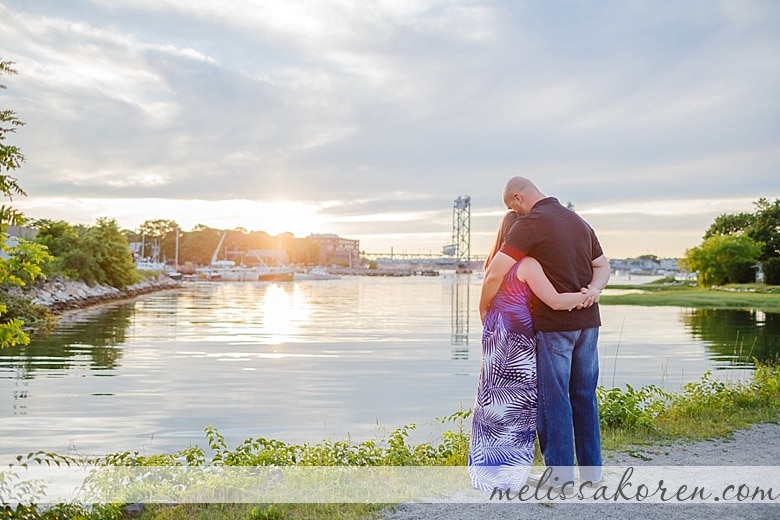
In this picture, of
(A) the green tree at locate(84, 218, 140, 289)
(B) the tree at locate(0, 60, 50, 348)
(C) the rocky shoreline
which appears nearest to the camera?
(B) the tree at locate(0, 60, 50, 348)

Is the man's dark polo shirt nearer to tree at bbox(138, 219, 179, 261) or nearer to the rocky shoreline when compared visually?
the rocky shoreline

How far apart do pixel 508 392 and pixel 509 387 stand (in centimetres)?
4

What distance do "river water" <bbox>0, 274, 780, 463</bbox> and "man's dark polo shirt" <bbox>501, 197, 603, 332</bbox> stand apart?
539 cm

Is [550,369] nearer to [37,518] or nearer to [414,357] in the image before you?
[37,518]

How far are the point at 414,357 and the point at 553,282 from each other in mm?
16042

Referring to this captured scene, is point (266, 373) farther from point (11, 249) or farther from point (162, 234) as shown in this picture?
point (162, 234)

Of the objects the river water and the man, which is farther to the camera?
the river water

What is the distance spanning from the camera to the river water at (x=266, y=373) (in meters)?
11.1

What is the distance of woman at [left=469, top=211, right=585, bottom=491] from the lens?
5273mm

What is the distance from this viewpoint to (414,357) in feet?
69.0

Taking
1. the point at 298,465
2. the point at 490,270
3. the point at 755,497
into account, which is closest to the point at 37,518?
the point at 298,465

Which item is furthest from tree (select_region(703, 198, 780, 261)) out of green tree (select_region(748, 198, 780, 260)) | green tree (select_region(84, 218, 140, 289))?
green tree (select_region(84, 218, 140, 289))

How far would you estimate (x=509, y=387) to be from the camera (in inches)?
209

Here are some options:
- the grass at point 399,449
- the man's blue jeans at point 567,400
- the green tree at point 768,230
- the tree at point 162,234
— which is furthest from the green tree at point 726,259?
the tree at point 162,234
